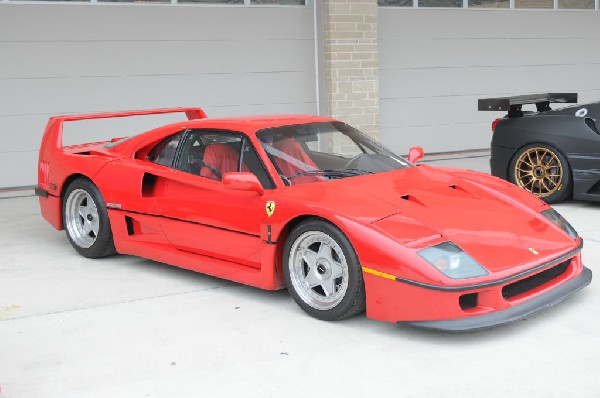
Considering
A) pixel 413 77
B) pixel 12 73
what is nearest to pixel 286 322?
pixel 12 73

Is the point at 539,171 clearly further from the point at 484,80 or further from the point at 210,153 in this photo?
the point at 484,80

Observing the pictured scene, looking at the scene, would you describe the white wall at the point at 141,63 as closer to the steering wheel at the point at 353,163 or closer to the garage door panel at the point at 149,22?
the garage door panel at the point at 149,22

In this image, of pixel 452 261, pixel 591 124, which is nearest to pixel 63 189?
pixel 452 261

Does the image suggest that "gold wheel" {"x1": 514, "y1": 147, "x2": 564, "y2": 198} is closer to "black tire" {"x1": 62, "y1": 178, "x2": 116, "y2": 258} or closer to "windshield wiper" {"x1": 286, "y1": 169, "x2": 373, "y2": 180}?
"windshield wiper" {"x1": 286, "y1": 169, "x2": 373, "y2": 180}

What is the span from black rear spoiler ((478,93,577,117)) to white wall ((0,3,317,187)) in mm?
4085

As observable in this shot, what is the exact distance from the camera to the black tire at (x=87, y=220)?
5855 millimetres

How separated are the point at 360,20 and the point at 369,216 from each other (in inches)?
297

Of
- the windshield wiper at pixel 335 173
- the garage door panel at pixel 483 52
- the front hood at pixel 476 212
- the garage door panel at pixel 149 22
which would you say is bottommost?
the front hood at pixel 476 212

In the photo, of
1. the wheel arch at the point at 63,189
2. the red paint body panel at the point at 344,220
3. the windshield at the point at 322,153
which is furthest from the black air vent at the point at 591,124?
the wheel arch at the point at 63,189

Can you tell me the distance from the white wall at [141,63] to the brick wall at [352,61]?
1.44 feet

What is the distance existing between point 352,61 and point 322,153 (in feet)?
21.0

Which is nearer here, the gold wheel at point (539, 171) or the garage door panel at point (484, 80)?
the gold wheel at point (539, 171)

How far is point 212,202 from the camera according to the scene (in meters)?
5.01

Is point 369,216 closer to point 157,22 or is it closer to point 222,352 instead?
point 222,352
